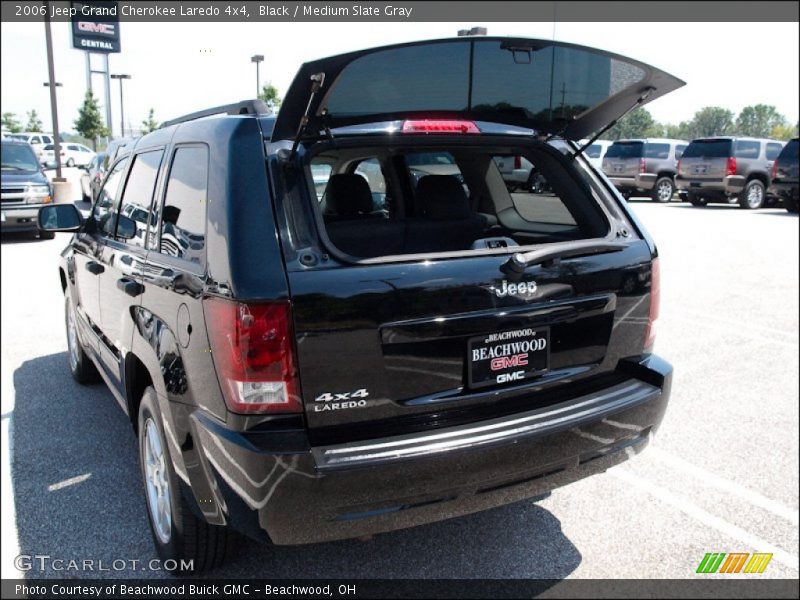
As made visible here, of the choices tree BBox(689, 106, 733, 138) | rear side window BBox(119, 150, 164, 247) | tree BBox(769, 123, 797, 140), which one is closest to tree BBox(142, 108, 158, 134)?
rear side window BBox(119, 150, 164, 247)

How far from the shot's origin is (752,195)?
19.3m

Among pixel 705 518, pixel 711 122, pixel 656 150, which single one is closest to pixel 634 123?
pixel 705 518

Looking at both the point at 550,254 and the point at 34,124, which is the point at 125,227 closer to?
the point at 550,254

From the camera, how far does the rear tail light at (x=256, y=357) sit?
7.05 ft

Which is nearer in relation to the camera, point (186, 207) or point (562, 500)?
point (186, 207)

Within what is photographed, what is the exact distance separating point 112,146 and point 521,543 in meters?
3.46

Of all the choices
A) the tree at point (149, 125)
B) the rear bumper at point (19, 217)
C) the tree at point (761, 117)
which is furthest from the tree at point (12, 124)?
the tree at point (761, 117)

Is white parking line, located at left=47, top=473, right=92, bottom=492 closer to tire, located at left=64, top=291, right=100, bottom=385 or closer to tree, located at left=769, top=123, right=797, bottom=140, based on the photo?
tire, located at left=64, top=291, right=100, bottom=385

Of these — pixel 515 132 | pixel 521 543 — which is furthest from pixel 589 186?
pixel 521 543

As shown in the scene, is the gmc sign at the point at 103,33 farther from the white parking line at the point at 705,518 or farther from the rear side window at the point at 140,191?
the white parking line at the point at 705,518

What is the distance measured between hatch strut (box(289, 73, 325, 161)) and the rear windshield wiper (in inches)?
34.2

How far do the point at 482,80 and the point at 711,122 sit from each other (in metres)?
48.8

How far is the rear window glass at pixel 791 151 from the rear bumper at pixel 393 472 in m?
17.9

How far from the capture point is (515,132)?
3020mm
